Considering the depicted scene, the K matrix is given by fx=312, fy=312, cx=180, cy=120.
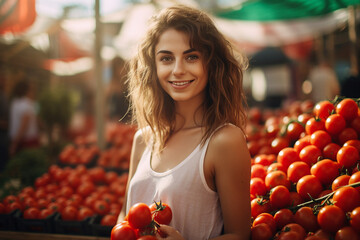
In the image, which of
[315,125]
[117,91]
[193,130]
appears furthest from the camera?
[117,91]

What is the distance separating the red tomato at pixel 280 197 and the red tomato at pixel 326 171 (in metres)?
0.21

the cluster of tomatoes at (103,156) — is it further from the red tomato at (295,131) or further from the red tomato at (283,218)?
the red tomato at (283,218)

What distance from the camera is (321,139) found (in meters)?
2.06

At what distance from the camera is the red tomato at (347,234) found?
1383mm

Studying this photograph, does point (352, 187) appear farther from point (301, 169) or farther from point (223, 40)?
point (223, 40)

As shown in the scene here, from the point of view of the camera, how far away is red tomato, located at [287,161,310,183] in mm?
1940

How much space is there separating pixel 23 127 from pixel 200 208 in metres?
5.60

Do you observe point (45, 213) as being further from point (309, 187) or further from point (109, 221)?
point (309, 187)

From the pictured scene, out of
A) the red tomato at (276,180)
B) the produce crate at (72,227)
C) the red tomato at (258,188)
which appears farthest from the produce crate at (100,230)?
the red tomato at (276,180)

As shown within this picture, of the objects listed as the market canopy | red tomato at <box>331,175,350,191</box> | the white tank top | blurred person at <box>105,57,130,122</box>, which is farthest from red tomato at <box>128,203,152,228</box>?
blurred person at <box>105,57,130,122</box>

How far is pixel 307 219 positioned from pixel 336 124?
2.49ft

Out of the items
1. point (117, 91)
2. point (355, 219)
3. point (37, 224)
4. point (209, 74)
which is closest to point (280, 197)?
point (355, 219)

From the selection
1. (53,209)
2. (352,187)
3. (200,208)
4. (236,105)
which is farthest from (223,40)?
(53,209)

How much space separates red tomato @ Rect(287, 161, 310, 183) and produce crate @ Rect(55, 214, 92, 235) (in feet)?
4.79
